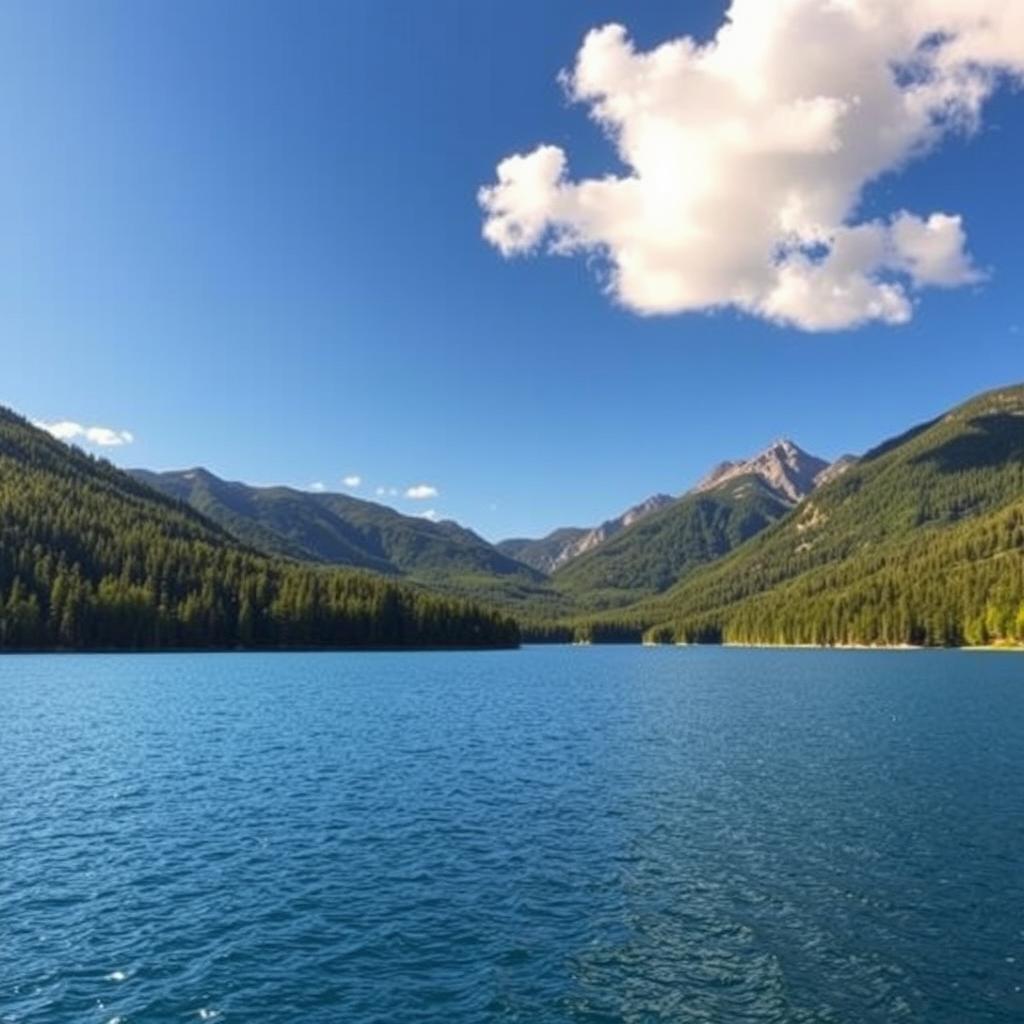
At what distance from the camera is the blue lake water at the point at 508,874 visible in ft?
92.5

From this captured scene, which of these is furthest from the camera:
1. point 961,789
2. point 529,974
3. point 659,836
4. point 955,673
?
point 955,673

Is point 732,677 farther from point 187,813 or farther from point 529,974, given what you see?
point 529,974

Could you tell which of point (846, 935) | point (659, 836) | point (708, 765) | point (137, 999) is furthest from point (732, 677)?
point (137, 999)

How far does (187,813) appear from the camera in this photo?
170 feet

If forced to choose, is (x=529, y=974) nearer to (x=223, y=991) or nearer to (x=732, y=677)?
(x=223, y=991)

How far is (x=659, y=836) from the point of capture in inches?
1869

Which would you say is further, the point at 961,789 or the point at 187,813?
the point at 961,789

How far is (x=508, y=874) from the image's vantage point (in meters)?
40.6

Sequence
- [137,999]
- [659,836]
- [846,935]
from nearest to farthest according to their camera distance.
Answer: [137,999], [846,935], [659,836]

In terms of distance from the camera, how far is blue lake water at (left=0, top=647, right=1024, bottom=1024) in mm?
28188

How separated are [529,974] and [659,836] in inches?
759

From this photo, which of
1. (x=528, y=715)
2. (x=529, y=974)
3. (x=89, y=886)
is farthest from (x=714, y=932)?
(x=528, y=715)

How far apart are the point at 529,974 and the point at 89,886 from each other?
20438 millimetres

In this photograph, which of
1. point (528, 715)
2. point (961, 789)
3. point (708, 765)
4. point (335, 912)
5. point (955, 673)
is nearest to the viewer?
point (335, 912)
